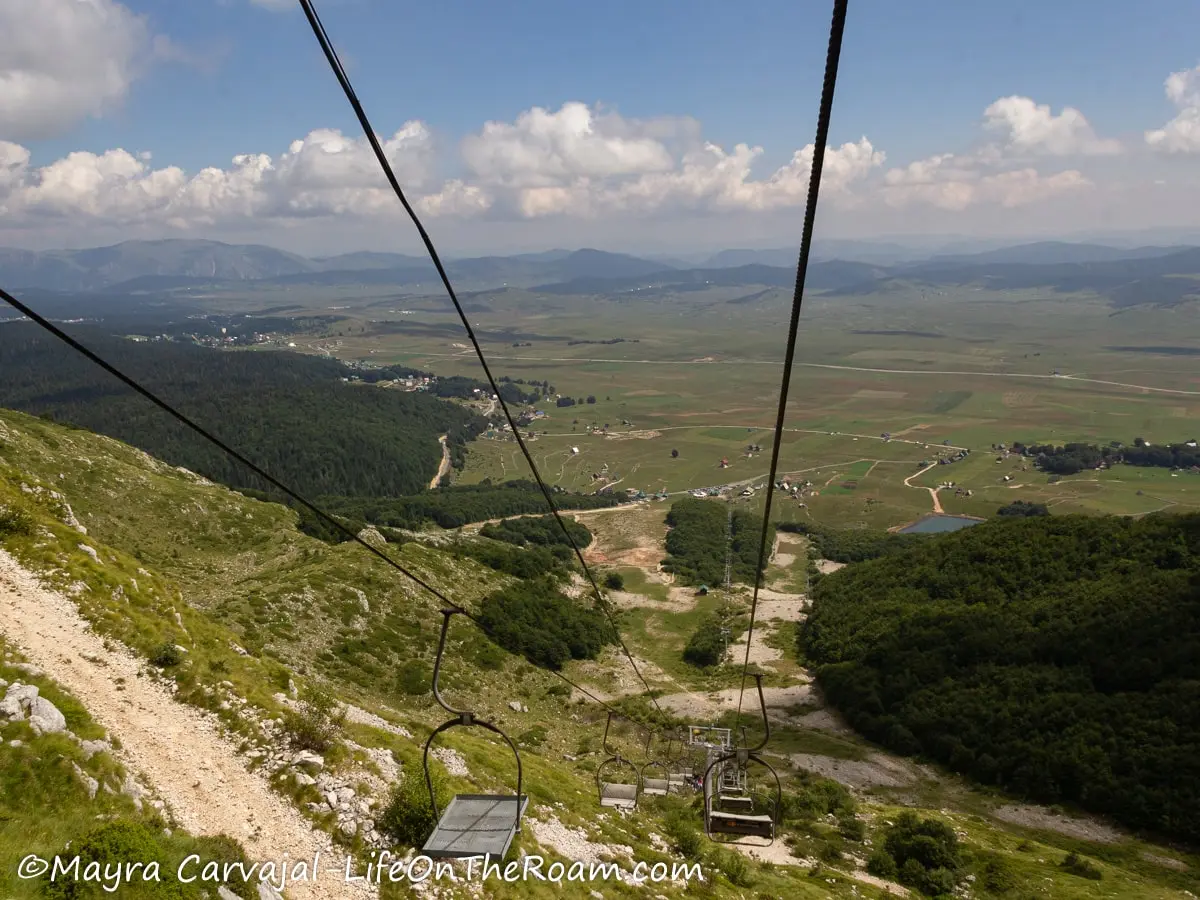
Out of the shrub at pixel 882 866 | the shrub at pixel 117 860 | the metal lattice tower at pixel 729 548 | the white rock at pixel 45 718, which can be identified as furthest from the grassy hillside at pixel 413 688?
the metal lattice tower at pixel 729 548

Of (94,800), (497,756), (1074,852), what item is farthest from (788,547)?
(94,800)

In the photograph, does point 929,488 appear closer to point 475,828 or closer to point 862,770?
point 862,770

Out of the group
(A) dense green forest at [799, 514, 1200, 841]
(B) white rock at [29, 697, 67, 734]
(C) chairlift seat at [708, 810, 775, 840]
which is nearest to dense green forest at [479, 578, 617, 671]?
(A) dense green forest at [799, 514, 1200, 841]

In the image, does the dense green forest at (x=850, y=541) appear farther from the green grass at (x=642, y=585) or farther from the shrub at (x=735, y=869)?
the shrub at (x=735, y=869)

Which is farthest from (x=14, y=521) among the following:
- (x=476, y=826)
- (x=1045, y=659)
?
(x=1045, y=659)

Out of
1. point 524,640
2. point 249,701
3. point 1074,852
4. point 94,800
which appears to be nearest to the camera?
point 94,800

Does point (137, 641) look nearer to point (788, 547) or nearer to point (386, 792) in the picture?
point (386, 792)
